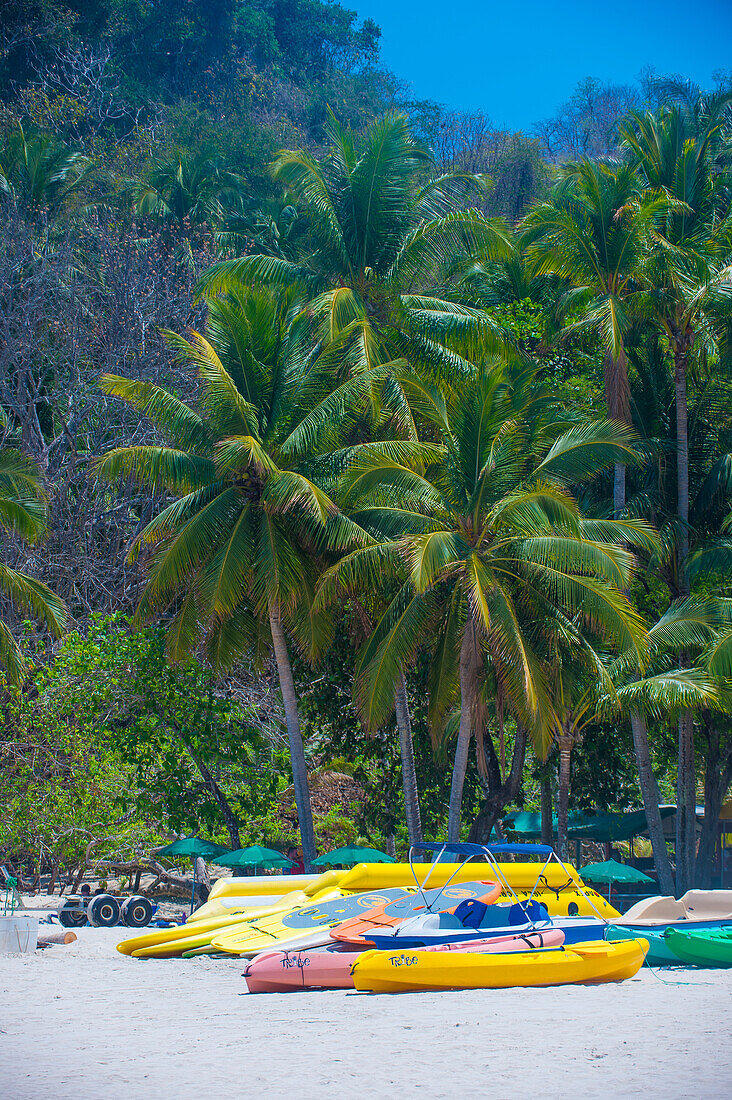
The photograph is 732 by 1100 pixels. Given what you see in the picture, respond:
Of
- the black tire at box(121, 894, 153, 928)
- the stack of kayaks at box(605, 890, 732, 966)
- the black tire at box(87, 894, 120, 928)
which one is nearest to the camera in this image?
the stack of kayaks at box(605, 890, 732, 966)

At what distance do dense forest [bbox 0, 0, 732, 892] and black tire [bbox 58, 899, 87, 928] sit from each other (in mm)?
2945


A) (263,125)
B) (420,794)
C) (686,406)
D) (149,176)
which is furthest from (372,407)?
(263,125)

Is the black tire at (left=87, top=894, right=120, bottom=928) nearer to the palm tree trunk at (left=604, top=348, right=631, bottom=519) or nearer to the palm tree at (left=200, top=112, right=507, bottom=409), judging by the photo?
the palm tree at (left=200, top=112, right=507, bottom=409)

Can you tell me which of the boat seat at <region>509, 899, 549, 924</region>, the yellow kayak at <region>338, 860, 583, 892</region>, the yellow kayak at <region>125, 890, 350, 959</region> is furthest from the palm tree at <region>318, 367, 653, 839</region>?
the boat seat at <region>509, 899, 549, 924</region>

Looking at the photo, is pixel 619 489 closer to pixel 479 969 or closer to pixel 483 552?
pixel 483 552

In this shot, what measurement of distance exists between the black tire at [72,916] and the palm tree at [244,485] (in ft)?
13.3

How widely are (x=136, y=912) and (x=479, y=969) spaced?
26.7ft

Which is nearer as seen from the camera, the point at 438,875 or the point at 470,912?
the point at 470,912

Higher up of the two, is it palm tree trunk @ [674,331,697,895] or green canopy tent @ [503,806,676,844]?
palm tree trunk @ [674,331,697,895]

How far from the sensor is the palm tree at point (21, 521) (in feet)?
50.6

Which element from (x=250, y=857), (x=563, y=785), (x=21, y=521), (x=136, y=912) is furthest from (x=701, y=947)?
(x=21, y=521)

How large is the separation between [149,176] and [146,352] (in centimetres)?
931

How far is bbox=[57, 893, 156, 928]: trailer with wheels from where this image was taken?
16516 mm

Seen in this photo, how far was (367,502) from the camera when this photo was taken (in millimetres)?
17484
